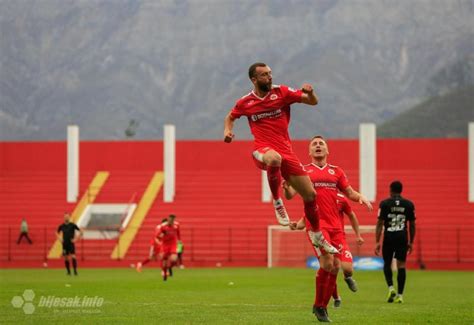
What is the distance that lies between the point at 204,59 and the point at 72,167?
70.9 m

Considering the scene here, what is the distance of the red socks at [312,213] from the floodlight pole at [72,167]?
43.0m

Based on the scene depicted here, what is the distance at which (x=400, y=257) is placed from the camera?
20.7 m

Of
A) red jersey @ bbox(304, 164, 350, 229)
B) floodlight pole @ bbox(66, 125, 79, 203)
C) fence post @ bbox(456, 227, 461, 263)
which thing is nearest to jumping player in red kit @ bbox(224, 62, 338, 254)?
red jersey @ bbox(304, 164, 350, 229)

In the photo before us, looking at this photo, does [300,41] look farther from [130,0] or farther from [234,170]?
[234,170]

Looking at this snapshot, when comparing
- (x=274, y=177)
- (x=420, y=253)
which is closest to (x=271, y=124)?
(x=274, y=177)

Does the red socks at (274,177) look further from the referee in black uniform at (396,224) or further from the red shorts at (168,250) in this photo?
the red shorts at (168,250)

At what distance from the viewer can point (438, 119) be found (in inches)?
4119

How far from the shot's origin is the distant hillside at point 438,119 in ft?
337

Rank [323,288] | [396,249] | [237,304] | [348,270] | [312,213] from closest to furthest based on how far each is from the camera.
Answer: [312,213] < [323,288] < [348,270] < [237,304] < [396,249]

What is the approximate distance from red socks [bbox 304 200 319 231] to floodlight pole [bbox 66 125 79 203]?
141 feet

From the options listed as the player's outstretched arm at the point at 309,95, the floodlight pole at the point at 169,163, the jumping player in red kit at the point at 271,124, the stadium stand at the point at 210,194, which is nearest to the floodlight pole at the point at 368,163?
the stadium stand at the point at 210,194

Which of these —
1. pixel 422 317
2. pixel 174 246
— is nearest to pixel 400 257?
pixel 422 317

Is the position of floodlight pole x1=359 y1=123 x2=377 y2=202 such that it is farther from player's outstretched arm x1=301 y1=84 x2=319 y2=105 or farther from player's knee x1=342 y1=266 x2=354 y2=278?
player's outstretched arm x1=301 y1=84 x2=319 y2=105

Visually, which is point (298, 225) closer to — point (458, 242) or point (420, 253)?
point (420, 253)
